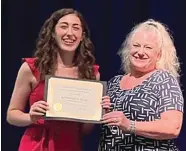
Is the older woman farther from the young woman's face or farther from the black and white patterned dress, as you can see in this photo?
the young woman's face

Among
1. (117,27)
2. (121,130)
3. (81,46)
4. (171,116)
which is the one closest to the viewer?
(171,116)

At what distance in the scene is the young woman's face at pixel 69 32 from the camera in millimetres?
2029

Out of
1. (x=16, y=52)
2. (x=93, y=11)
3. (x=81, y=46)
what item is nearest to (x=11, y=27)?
(x=16, y=52)

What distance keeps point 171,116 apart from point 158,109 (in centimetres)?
7

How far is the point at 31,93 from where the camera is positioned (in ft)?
6.73

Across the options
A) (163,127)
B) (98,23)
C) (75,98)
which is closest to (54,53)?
(75,98)

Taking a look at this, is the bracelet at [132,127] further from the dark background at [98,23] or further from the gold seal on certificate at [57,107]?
the dark background at [98,23]

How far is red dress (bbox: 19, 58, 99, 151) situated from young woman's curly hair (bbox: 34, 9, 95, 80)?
0.15 ft

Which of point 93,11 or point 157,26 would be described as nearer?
point 157,26

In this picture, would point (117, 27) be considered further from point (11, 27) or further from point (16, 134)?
point (16, 134)

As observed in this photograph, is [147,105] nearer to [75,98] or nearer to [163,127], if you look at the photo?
[163,127]

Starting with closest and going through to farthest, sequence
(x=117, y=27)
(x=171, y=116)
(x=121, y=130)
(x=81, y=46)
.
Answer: (x=171, y=116) < (x=121, y=130) < (x=81, y=46) < (x=117, y=27)

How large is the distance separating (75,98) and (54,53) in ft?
0.77

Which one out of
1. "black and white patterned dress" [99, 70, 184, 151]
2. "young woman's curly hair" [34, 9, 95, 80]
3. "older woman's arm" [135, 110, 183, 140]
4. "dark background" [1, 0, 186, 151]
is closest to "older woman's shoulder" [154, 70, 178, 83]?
"black and white patterned dress" [99, 70, 184, 151]
